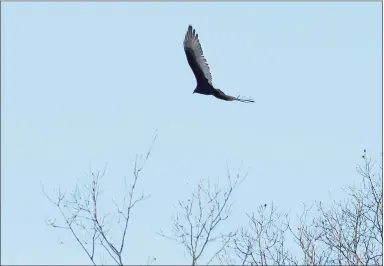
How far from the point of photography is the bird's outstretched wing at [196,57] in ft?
48.4

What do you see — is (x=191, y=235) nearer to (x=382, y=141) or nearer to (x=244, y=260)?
(x=244, y=260)

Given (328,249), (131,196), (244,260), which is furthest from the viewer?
(328,249)

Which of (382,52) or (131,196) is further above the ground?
(382,52)

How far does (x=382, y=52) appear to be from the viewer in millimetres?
16172

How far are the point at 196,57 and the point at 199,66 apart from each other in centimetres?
21

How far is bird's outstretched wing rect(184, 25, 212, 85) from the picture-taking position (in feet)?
48.4

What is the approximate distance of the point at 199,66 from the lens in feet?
48.8

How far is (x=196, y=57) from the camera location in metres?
15.0

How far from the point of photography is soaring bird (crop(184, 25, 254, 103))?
14.6 meters

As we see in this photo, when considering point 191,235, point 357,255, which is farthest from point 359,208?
point 191,235

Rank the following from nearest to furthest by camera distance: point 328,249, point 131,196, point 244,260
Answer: point 131,196, point 244,260, point 328,249

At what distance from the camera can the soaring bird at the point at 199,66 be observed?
14562mm

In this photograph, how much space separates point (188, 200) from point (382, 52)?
162 inches

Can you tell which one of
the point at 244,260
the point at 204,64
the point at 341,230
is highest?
the point at 204,64
